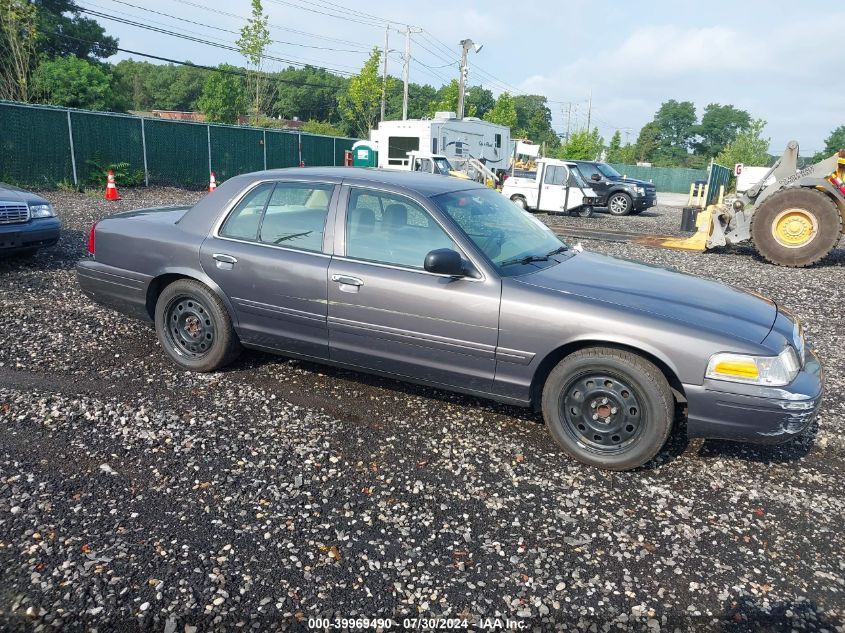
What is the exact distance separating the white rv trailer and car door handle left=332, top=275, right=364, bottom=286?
1831 cm

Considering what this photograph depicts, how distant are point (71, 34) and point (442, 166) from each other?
31.1 meters

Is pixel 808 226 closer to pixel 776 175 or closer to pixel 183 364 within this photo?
pixel 776 175

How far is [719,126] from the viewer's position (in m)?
102

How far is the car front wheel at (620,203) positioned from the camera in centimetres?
2111

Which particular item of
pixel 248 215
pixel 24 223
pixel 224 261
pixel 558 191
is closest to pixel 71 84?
pixel 558 191

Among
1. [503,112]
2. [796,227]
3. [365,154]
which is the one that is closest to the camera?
[796,227]

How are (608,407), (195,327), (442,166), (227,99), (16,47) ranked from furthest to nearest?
(227,99)
(16,47)
(442,166)
(195,327)
(608,407)

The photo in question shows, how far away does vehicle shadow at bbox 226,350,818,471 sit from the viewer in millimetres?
3859

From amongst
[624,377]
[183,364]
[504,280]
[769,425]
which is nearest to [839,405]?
[769,425]

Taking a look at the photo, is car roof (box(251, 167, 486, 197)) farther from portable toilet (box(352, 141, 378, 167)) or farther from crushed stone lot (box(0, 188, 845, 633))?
portable toilet (box(352, 141, 378, 167))

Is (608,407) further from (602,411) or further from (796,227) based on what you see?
(796,227)

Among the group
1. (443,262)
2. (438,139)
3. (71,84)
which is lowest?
(443,262)

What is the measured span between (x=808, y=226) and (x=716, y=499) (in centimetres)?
928

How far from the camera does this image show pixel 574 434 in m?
3.67
